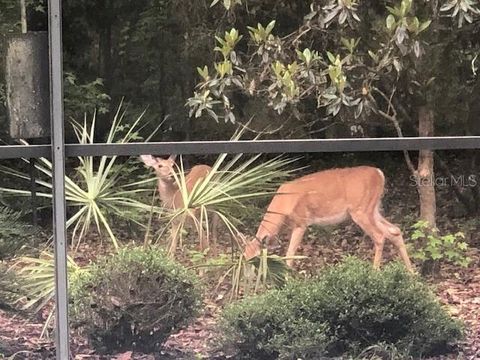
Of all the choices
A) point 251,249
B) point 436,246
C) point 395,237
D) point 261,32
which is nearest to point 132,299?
point 251,249

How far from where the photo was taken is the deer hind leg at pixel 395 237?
13.8 feet

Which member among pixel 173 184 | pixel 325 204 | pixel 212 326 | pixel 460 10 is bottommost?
pixel 212 326

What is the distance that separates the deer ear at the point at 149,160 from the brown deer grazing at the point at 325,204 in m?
0.67

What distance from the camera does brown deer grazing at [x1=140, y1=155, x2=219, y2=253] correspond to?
408 cm

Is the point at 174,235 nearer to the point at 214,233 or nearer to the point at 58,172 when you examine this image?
the point at 214,233

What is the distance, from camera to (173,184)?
4109 millimetres

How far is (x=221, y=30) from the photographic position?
13.3 feet

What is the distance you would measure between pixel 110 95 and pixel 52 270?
3.21 feet

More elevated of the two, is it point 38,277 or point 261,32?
point 261,32

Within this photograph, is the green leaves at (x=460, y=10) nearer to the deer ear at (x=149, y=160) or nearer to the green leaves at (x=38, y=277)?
the deer ear at (x=149, y=160)

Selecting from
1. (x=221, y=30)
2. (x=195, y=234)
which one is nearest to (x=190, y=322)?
(x=195, y=234)

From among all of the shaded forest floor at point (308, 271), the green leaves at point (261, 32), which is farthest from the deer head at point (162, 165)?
the green leaves at point (261, 32)

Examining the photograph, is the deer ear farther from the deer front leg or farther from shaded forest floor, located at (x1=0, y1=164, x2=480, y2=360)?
shaded forest floor, located at (x1=0, y1=164, x2=480, y2=360)

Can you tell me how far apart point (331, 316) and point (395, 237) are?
56 centimetres
